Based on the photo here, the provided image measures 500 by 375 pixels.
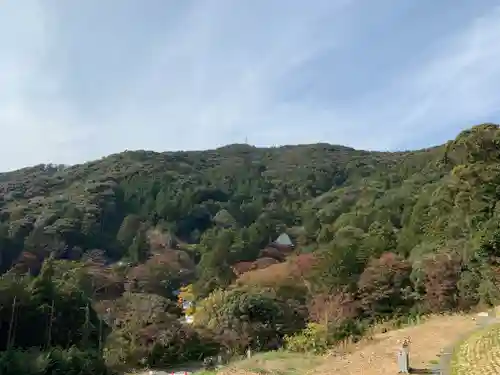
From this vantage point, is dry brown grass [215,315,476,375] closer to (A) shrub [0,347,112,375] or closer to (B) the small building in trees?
(A) shrub [0,347,112,375]

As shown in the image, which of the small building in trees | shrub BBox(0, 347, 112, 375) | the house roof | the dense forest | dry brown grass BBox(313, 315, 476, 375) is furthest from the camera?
the house roof

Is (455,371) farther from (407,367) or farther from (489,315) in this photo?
(489,315)

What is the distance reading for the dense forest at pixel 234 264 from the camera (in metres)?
24.8

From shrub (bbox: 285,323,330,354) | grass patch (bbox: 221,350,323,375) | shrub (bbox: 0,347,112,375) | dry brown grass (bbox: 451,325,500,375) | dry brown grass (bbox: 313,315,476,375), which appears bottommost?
shrub (bbox: 0,347,112,375)

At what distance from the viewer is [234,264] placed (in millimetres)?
48375

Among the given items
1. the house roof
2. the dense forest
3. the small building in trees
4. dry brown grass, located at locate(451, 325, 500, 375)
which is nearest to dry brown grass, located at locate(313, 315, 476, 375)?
dry brown grass, located at locate(451, 325, 500, 375)

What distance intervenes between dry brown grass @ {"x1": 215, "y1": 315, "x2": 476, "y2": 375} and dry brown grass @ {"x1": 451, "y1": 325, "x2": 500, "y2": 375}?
59cm

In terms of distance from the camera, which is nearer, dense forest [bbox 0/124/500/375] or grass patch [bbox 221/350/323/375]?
grass patch [bbox 221/350/323/375]

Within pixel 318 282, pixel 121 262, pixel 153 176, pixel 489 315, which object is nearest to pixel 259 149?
pixel 153 176

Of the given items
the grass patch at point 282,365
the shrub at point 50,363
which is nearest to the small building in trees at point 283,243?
the shrub at point 50,363

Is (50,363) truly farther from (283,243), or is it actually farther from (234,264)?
(283,243)

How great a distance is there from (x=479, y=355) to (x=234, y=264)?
120 ft

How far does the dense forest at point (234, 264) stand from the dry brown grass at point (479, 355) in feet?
18.2

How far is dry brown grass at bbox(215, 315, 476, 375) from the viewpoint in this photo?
13.0 metres
